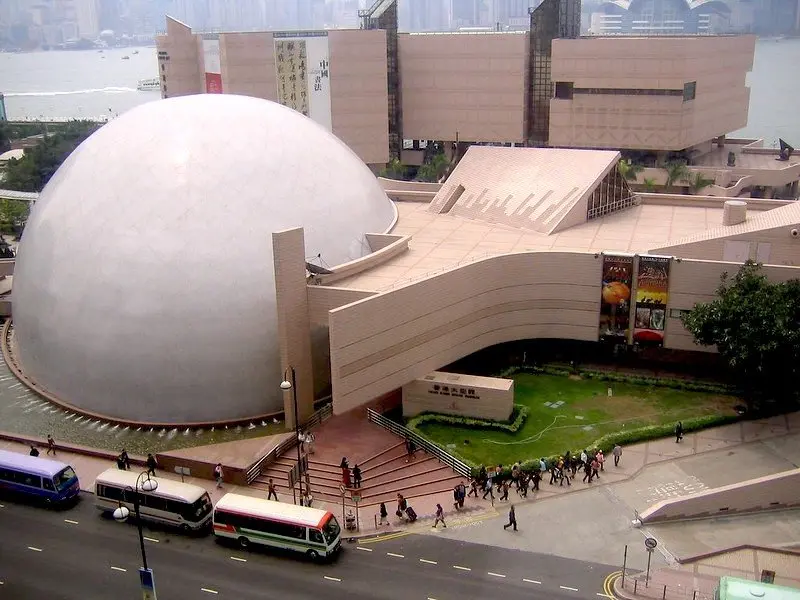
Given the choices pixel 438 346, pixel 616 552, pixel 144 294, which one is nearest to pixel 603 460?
pixel 616 552

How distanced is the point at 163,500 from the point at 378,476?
848 cm

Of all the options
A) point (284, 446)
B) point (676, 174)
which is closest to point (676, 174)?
point (676, 174)

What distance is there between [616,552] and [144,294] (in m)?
22.5

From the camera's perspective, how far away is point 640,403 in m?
39.2

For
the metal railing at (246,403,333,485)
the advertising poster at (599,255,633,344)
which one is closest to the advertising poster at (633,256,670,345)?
the advertising poster at (599,255,633,344)

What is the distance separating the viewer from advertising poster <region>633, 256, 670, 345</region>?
132ft

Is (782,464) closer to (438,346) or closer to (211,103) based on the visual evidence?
(438,346)

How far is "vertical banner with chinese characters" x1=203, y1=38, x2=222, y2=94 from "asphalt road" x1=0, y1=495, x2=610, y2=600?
70289 millimetres

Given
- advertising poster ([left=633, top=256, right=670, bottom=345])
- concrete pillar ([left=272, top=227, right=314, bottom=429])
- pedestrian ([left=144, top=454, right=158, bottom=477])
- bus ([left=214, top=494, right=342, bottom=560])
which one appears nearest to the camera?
bus ([left=214, top=494, right=342, bottom=560])

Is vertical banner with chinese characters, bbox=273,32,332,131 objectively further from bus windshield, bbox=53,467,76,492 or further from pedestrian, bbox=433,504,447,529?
pedestrian, bbox=433,504,447,529

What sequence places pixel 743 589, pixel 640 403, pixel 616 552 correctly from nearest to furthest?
pixel 743 589
pixel 616 552
pixel 640 403

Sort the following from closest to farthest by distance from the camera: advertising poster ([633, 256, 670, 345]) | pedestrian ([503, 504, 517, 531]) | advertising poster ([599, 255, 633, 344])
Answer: pedestrian ([503, 504, 517, 531])
advertising poster ([633, 256, 670, 345])
advertising poster ([599, 255, 633, 344])

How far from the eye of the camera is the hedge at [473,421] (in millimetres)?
36594

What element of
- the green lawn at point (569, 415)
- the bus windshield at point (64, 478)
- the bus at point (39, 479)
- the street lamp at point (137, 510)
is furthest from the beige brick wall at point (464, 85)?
the street lamp at point (137, 510)
